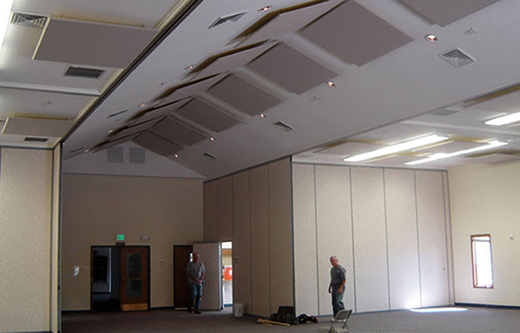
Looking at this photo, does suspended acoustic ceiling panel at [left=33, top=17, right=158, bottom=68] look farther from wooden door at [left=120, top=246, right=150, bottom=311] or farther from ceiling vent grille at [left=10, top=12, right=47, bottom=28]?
wooden door at [left=120, top=246, right=150, bottom=311]

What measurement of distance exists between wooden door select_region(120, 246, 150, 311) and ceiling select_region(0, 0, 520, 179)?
4.58m

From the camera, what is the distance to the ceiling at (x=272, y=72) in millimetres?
6605

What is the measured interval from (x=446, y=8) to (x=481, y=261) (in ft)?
35.8

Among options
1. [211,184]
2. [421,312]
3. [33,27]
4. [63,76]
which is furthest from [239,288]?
[33,27]

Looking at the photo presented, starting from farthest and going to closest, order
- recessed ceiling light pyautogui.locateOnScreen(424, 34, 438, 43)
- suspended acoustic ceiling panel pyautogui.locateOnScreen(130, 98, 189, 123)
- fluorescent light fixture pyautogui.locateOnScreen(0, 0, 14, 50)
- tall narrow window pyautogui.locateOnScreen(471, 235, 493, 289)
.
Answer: tall narrow window pyautogui.locateOnScreen(471, 235, 493, 289), suspended acoustic ceiling panel pyautogui.locateOnScreen(130, 98, 189, 123), recessed ceiling light pyautogui.locateOnScreen(424, 34, 438, 43), fluorescent light fixture pyautogui.locateOnScreen(0, 0, 14, 50)

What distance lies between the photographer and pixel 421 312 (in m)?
15.3

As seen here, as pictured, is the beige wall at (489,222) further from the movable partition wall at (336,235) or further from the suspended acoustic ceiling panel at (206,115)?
the suspended acoustic ceiling panel at (206,115)

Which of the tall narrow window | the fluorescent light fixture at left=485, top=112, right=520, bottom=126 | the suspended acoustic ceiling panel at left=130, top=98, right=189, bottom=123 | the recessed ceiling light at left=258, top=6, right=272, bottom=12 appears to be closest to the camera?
the recessed ceiling light at left=258, top=6, right=272, bottom=12

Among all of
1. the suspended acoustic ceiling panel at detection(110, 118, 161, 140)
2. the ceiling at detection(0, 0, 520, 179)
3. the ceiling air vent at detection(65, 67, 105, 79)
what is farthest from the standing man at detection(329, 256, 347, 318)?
the ceiling air vent at detection(65, 67, 105, 79)

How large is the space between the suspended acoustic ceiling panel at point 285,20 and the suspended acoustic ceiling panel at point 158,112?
14.2ft

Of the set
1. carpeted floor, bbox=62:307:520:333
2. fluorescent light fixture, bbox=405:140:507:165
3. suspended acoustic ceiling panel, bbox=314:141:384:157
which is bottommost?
carpeted floor, bbox=62:307:520:333

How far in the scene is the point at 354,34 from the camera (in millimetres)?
8438

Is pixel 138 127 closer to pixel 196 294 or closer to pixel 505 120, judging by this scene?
pixel 196 294

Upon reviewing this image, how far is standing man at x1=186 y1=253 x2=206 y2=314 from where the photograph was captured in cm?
1684
